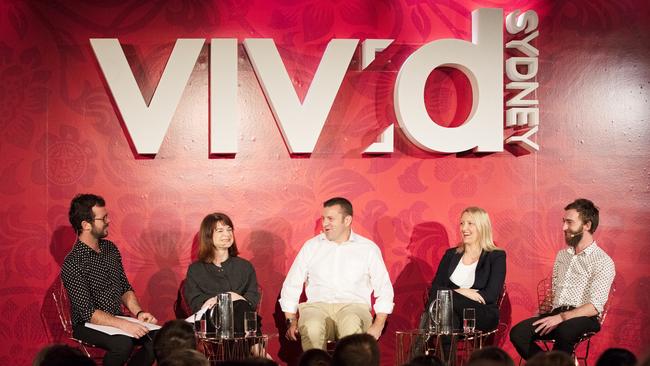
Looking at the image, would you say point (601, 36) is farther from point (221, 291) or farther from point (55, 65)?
point (55, 65)

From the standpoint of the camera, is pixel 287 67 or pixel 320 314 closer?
pixel 320 314

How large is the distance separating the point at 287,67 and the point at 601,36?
2348mm

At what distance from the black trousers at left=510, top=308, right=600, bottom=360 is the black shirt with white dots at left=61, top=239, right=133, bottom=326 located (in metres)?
2.60

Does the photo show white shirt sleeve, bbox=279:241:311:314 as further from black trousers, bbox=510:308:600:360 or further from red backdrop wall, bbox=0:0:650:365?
black trousers, bbox=510:308:600:360

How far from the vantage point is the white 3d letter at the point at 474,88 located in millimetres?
6344

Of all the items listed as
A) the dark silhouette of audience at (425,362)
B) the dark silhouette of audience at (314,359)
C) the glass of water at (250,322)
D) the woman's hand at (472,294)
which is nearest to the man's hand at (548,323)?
the woman's hand at (472,294)

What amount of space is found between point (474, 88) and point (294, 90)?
131cm

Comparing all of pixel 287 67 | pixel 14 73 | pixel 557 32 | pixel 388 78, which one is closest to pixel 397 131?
pixel 388 78

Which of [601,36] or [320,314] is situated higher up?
[601,36]

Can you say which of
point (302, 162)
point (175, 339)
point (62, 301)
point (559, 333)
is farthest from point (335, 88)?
point (175, 339)

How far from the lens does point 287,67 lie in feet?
21.0

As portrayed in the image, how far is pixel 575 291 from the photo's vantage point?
5816mm

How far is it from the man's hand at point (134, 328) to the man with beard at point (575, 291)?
93.4 inches

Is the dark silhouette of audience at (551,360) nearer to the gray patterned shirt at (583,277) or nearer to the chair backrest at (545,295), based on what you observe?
the gray patterned shirt at (583,277)
